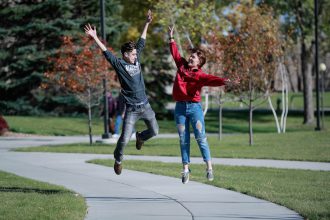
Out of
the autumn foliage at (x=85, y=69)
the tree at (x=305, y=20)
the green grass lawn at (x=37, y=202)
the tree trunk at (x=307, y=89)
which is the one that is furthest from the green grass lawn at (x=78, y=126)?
the green grass lawn at (x=37, y=202)

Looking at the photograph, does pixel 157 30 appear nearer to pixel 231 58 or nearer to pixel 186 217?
pixel 231 58

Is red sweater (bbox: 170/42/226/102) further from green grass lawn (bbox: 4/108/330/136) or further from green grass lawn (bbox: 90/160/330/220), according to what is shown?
green grass lawn (bbox: 4/108/330/136)

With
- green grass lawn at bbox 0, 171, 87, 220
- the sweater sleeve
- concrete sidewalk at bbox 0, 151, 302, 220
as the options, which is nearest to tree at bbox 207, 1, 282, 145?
concrete sidewalk at bbox 0, 151, 302, 220

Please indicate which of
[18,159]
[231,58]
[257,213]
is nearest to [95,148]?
[18,159]

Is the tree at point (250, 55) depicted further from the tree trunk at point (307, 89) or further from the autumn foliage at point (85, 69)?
the tree trunk at point (307, 89)

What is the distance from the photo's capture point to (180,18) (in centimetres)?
2867

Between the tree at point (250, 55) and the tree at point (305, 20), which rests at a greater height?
the tree at point (305, 20)

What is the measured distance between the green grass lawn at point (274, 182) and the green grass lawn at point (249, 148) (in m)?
2.88

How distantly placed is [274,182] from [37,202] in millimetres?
4153

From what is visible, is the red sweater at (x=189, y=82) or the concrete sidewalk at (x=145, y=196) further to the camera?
the red sweater at (x=189, y=82)

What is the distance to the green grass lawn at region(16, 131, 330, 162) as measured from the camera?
18.6 metres

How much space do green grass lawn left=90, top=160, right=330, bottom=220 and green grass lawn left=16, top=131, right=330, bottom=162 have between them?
288cm

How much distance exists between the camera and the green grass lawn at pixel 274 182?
9.90m

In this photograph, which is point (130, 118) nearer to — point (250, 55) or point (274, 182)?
point (274, 182)
